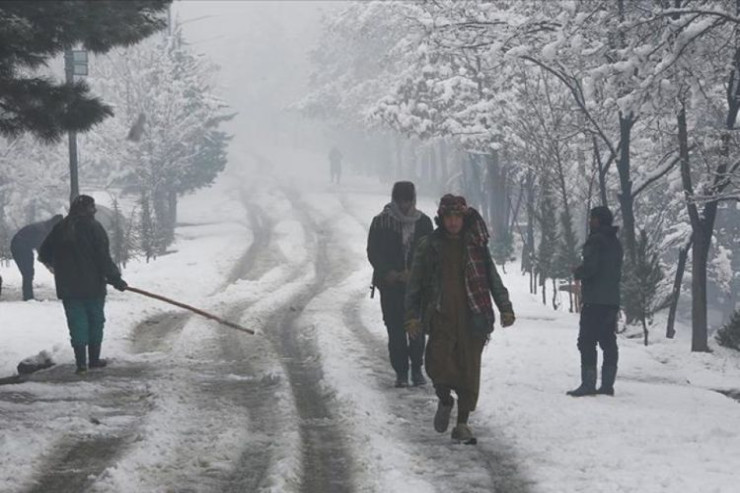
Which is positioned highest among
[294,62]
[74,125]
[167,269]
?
[294,62]

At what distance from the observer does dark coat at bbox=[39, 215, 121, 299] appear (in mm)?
10648

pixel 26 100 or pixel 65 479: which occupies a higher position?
pixel 26 100

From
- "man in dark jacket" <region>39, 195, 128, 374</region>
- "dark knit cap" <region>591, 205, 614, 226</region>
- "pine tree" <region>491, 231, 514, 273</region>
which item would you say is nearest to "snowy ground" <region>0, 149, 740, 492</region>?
"man in dark jacket" <region>39, 195, 128, 374</region>

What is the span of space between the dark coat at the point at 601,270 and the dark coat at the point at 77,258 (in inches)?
197

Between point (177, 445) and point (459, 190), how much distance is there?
48651 mm

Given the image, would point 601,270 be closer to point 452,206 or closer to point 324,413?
point 452,206

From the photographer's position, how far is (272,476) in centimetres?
678

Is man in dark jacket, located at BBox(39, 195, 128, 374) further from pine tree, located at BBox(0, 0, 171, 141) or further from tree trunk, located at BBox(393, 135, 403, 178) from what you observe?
tree trunk, located at BBox(393, 135, 403, 178)

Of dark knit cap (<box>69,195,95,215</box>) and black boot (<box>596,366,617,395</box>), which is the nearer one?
black boot (<box>596,366,617,395</box>)

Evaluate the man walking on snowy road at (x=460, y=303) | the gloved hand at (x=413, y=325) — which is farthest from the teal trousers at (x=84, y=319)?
the man walking on snowy road at (x=460, y=303)

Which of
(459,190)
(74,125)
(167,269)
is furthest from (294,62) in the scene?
(74,125)

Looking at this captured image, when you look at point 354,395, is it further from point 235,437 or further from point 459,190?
point 459,190

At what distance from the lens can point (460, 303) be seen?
24.9 ft

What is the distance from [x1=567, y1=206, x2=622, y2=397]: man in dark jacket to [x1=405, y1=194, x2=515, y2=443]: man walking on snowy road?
7.71ft
